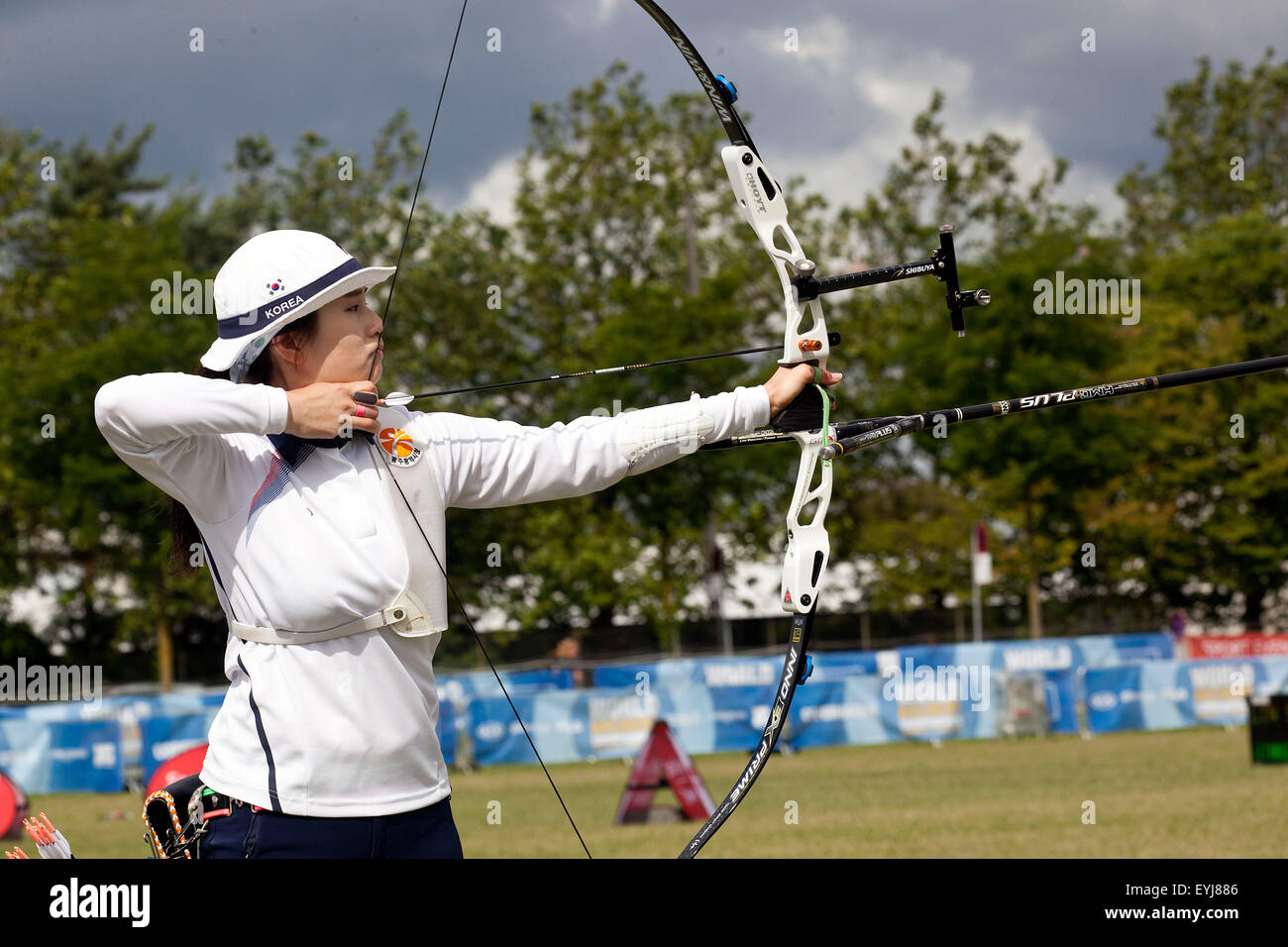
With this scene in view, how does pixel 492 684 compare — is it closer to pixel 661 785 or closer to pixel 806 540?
pixel 661 785

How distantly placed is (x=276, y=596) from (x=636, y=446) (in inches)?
34.9

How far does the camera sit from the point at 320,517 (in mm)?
3131

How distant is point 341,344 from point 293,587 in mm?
597

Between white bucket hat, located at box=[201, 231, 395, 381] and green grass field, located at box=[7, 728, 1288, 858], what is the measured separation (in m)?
7.73

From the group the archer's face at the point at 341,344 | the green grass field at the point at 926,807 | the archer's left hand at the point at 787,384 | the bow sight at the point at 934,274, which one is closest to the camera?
the archer's face at the point at 341,344

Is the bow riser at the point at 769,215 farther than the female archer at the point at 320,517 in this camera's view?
Yes

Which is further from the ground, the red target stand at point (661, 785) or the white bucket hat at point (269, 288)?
the white bucket hat at point (269, 288)

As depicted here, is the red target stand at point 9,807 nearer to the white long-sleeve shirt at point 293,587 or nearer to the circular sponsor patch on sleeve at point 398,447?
the white long-sleeve shirt at point 293,587
